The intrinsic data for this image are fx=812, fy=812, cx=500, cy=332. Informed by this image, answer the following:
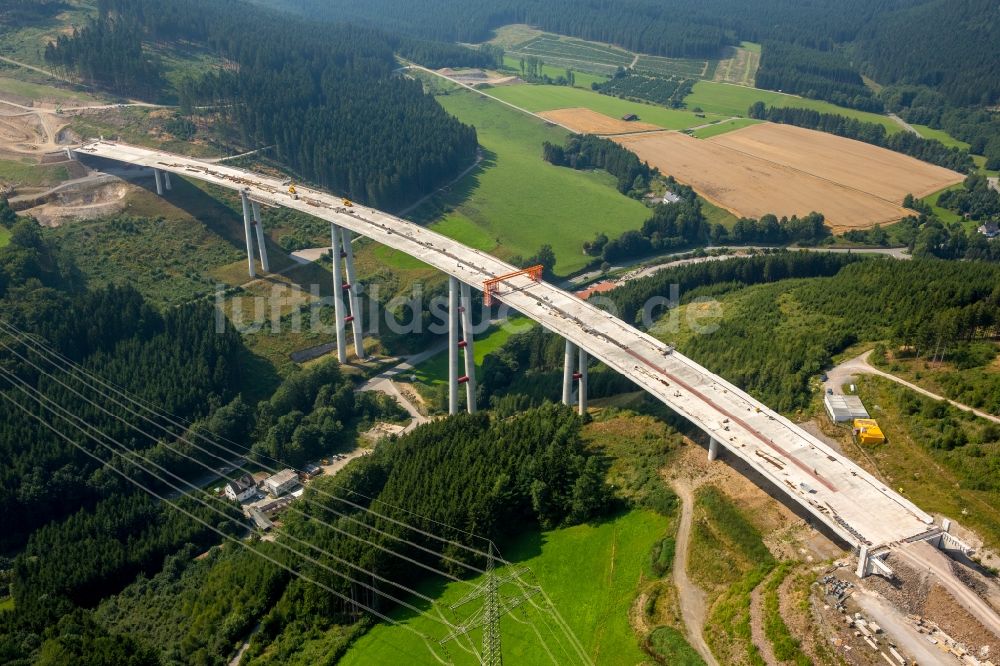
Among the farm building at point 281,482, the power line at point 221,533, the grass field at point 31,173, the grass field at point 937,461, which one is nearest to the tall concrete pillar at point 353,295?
the farm building at point 281,482

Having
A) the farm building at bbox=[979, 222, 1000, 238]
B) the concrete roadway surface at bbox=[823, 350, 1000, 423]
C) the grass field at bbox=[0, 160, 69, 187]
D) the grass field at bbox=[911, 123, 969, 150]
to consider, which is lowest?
the farm building at bbox=[979, 222, 1000, 238]

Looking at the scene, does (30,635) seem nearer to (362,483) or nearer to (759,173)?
(362,483)

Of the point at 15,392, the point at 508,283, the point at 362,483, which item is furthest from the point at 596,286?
the point at 15,392

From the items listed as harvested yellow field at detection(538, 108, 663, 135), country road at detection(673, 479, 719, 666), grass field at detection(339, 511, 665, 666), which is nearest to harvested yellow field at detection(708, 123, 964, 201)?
harvested yellow field at detection(538, 108, 663, 135)

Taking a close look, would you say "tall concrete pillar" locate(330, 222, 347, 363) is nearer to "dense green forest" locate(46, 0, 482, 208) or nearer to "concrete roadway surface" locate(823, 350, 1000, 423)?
"dense green forest" locate(46, 0, 482, 208)

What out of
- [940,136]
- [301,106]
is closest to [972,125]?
[940,136]

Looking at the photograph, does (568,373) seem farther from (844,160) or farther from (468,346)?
(844,160)

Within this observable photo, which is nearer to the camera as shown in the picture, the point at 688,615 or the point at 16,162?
the point at 688,615
